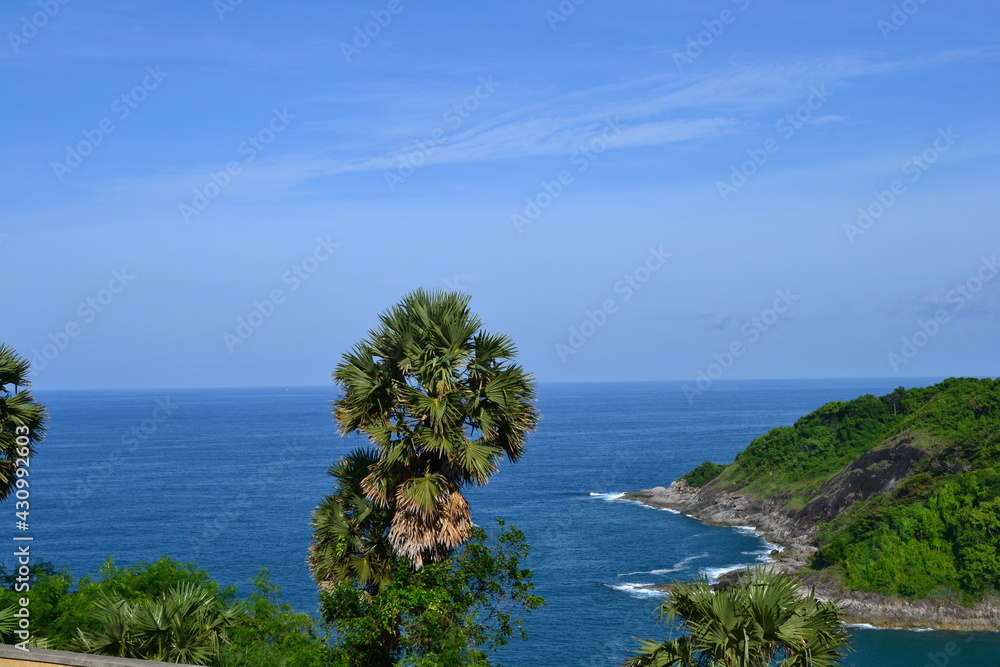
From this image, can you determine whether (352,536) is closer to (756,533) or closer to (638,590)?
(638,590)

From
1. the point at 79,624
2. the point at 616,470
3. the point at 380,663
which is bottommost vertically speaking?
the point at 380,663

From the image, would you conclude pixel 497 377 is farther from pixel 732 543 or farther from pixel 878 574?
pixel 732 543

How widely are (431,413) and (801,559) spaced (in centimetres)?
6721

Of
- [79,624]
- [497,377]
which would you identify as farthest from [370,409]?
[79,624]

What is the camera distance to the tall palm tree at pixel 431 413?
669 inches

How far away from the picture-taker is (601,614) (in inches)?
2452

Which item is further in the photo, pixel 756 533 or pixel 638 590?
pixel 756 533

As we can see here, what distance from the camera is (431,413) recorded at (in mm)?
16938

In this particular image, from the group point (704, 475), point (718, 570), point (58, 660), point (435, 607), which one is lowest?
point (58, 660)

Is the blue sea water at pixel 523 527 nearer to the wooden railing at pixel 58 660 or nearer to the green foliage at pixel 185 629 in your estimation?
the green foliage at pixel 185 629

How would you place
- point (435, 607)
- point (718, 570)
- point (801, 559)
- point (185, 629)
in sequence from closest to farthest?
1. point (185, 629)
2. point (435, 607)
3. point (718, 570)
4. point (801, 559)

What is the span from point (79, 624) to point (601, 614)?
45702 millimetres

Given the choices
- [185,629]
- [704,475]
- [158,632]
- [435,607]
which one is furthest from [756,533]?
[158,632]

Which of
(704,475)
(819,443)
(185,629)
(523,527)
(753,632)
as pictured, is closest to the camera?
(753,632)
